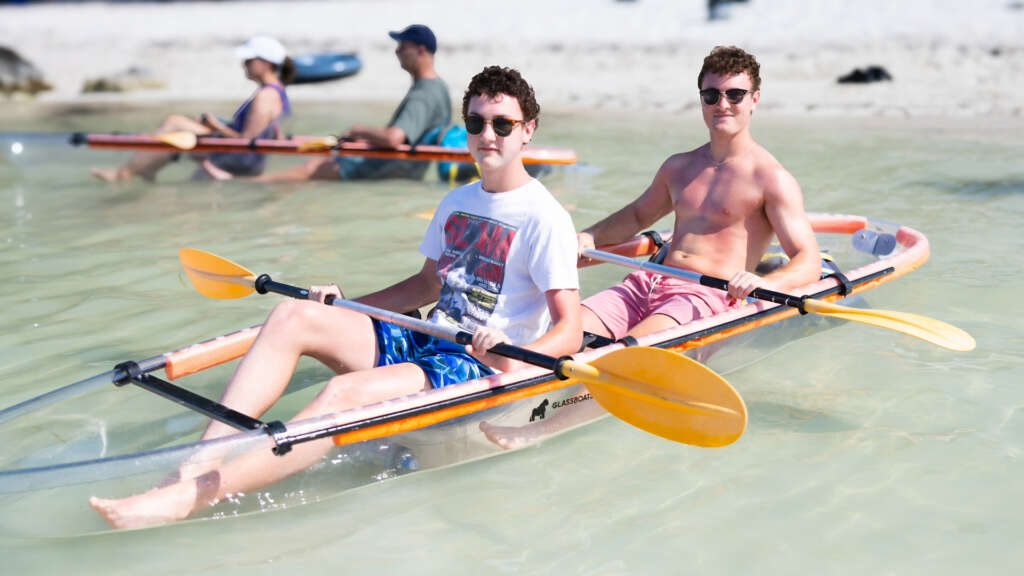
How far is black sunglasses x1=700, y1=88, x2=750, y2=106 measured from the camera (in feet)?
13.4

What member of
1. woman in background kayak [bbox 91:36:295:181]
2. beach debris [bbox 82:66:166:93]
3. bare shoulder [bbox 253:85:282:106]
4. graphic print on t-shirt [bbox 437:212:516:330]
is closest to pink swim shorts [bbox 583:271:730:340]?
graphic print on t-shirt [bbox 437:212:516:330]

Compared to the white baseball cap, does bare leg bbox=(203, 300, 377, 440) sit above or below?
below

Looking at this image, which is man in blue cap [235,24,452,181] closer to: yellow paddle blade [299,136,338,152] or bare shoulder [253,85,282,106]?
yellow paddle blade [299,136,338,152]

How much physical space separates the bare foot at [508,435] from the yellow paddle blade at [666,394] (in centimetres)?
30

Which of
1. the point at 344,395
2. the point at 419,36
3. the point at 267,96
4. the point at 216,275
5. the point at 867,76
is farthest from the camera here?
the point at 867,76

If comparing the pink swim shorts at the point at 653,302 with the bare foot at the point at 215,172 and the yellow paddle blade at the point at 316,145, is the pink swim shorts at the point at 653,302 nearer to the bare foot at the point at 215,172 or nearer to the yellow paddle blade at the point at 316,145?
the yellow paddle blade at the point at 316,145

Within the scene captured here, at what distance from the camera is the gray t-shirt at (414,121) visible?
7871mm

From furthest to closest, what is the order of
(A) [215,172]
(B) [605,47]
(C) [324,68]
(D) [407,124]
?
(C) [324,68]
(B) [605,47]
(A) [215,172]
(D) [407,124]

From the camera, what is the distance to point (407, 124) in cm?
789

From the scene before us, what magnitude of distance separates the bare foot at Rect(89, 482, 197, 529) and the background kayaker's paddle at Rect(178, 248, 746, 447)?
0.87 m

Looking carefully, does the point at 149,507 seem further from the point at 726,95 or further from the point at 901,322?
the point at 901,322

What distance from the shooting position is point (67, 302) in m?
5.34

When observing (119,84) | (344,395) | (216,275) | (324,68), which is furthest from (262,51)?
(119,84)

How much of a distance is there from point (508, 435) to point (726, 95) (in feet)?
5.52
